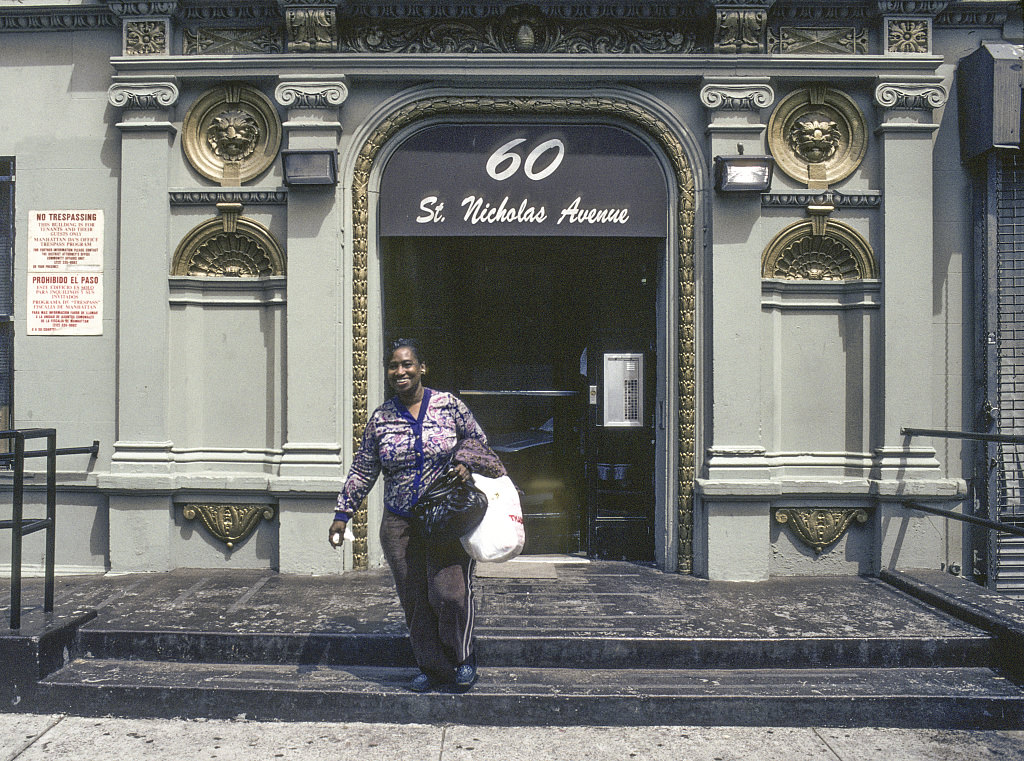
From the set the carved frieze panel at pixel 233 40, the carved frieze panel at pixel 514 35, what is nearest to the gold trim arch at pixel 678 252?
the carved frieze panel at pixel 514 35

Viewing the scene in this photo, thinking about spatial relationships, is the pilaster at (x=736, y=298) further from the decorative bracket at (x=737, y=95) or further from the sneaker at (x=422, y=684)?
the sneaker at (x=422, y=684)

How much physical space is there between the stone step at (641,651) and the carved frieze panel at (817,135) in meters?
3.62

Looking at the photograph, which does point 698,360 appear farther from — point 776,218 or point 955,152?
point 955,152

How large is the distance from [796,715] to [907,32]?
5.31 meters

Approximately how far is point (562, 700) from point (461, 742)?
1.96 ft

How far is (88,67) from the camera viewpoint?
6230 mm

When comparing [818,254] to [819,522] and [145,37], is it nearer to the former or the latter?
[819,522]

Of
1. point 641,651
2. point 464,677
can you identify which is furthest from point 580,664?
point 464,677

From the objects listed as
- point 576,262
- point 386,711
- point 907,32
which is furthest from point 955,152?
point 386,711

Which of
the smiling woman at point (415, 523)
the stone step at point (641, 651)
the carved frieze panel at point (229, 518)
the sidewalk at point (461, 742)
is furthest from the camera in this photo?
the carved frieze panel at point (229, 518)

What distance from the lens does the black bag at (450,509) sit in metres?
3.93

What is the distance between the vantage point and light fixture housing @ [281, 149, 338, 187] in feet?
19.3

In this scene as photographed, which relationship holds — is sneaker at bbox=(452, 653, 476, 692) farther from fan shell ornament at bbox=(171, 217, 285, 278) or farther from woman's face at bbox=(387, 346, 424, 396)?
fan shell ornament at bbox=(171, 217, 285, 278)

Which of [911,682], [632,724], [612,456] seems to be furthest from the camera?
[612,456]
